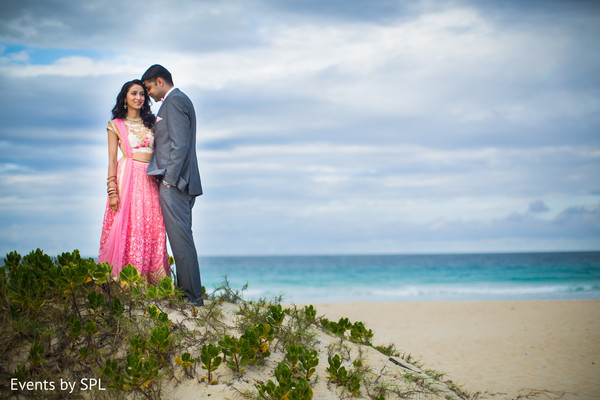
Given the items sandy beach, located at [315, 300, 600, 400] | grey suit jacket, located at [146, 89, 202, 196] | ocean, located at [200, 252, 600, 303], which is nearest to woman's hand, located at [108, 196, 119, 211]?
grey suit jacket, located at [146, 89, 202, 196]

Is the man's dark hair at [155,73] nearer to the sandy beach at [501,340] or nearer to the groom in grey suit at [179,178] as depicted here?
the groom in grey suit at [179,178]

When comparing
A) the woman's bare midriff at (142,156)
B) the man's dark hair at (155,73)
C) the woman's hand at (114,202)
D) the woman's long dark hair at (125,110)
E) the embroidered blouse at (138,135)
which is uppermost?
the man's dark hair at (155,73)

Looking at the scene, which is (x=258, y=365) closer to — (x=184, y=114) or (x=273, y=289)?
(x=184, y=114)

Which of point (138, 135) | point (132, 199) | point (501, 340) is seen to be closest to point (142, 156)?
point (138, 135)

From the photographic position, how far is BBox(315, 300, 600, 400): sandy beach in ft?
23.1

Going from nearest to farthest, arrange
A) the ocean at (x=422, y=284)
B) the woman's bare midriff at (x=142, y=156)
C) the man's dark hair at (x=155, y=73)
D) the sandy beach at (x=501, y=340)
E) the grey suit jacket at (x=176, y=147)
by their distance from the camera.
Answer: the grey suit jacket at (x=176, y=147), the woman's bare midriff at (x=142, y=156), the man's dark hair at (x=155, y=73), the sandy beach at (x=501, y=340), the ocean at (x=422, y=284)

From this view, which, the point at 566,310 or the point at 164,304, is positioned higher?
the point at 164,304

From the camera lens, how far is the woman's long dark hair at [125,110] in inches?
189

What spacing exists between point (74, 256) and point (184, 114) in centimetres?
175

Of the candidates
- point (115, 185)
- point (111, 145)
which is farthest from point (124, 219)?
point (111, 145)

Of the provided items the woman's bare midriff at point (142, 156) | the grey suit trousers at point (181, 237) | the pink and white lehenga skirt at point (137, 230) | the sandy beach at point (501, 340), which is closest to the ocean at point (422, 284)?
the sandy beach at point (501, 340)

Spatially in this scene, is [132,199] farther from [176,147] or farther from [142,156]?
[176,147]

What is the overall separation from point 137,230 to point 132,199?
1.05 ft

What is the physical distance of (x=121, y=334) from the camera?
12.3ft
